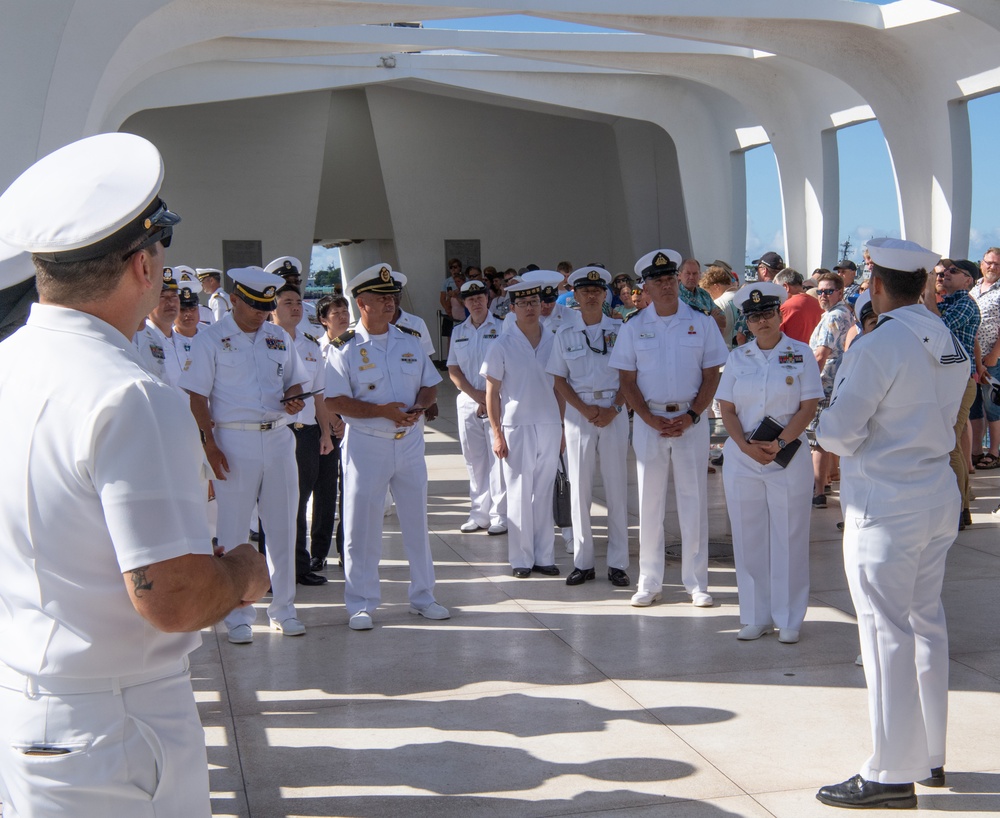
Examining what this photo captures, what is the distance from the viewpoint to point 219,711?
4.64m

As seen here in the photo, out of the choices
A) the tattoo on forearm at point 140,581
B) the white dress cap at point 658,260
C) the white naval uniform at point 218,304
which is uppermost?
the white naval uniform at point 218,304

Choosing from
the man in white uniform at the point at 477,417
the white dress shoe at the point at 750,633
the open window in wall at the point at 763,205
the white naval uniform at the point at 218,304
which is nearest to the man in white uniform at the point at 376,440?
the white dress shoe at the point at 750,633

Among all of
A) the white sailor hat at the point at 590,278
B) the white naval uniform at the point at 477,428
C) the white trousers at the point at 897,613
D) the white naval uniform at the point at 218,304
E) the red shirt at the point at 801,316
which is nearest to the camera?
the white trousers at the point at 897,613

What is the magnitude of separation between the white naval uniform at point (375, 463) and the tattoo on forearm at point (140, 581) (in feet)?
13.8

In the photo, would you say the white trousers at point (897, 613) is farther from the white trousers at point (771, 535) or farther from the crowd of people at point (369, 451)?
the white trousers at point (771, 535)

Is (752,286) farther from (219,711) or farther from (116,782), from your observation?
(116,782)

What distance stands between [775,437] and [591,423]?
1.57 metres

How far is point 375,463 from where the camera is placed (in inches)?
232

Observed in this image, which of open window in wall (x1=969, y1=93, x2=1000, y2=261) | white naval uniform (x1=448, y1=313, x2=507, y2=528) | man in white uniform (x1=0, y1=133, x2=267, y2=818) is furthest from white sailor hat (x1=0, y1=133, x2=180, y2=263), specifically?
open window in wall (x1=969, y1=93, x2=1000, y2=261)

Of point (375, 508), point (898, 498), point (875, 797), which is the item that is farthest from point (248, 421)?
point (875, 797)

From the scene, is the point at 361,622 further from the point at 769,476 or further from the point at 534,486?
the point at 769,476

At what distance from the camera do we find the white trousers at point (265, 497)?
5.60m

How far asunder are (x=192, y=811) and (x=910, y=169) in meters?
15.3

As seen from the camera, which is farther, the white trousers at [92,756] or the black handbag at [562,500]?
the black handbag at [562,500]
